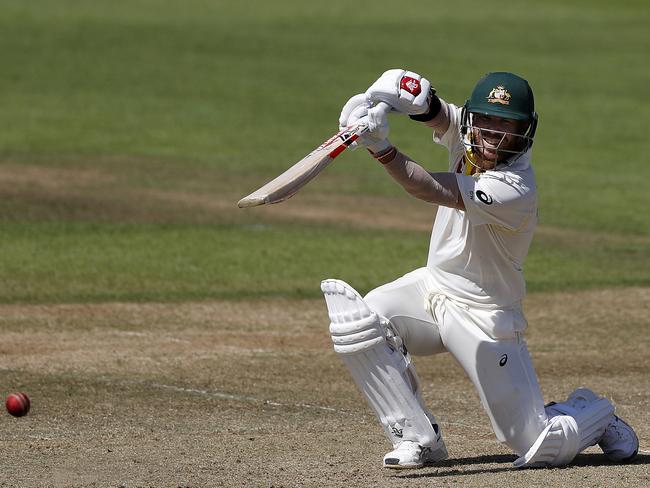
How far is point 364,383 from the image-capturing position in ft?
20.0

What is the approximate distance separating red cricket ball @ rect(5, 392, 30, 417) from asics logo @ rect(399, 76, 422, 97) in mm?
2710

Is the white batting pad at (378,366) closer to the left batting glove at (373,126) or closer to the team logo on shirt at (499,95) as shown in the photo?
the left batting glove at (373,126)

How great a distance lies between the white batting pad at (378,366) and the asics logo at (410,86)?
0.92 metres

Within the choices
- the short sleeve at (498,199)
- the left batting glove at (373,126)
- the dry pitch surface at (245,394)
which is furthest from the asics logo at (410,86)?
the dry pitch surface at (245,394)

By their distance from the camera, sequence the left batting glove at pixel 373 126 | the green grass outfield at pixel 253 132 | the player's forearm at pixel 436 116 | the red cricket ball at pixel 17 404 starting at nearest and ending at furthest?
1. the left batting glove at pixel 373 126
2. the player's forearm at pixel 436 116
3. the red cricket ball at pixel 17 404
4. the green grass outfield at pixel 253 132

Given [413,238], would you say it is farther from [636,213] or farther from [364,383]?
[364,383]

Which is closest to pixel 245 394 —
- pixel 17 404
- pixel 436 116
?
pixel 17 404

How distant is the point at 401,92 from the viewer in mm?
6051

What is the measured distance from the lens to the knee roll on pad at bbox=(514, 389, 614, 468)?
6.04m

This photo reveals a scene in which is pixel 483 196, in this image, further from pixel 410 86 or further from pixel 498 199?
pixel 410 86

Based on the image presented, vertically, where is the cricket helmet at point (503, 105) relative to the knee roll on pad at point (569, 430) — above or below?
above

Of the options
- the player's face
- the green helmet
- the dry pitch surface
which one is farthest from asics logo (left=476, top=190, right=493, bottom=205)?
the dry pitch surface

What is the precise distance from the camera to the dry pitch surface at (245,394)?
6.03 meters

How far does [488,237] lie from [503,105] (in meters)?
0.60
